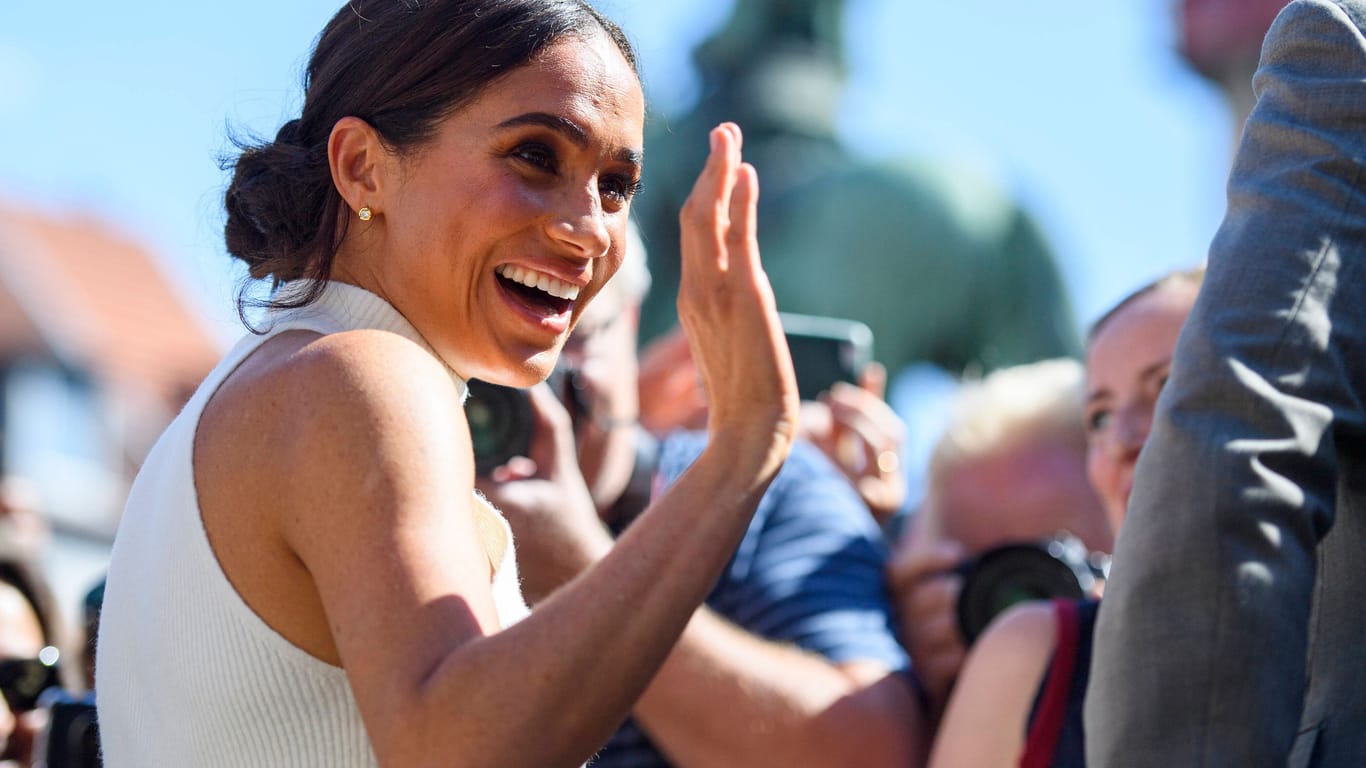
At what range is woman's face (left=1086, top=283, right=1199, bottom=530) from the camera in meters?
2.90

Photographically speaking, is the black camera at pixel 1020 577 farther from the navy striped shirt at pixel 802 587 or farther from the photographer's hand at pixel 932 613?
the navy striped shirt at pixel 802 587

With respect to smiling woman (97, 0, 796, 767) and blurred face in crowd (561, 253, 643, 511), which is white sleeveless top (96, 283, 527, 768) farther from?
blurred face in crowd (561, 253, 643, 511)

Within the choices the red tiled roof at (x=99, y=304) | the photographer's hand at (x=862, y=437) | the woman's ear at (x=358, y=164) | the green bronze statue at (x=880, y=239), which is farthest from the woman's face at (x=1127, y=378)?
the red tiled roof at (x=99, y=304)

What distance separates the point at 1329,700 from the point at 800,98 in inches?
238

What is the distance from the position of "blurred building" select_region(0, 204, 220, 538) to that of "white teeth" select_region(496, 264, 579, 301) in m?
21.1

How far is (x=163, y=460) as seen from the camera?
182cm

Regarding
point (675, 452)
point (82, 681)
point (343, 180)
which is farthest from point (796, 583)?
point (343, 180)

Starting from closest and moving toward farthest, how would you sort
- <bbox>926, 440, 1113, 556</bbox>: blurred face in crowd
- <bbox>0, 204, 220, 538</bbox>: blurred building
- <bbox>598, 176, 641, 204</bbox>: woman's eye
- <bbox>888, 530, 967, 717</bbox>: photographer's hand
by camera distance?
1. <bbox>598, 176, 641, 204</bbox>: woman's eye
2. <bbox>888, 530, 967, 717</bbox>: photographer's hand
3. <bbox>926, 440, 1113, 556</bbox>: blurred face in crowd
4. <bbox>0, 204, 220, 538</bbox>: blurred building

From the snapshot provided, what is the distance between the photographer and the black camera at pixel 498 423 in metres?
2.85

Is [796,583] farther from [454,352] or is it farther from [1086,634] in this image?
[454,352]

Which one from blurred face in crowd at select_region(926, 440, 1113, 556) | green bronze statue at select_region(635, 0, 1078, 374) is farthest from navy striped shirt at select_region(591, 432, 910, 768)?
green bronze statue at select_region(635, 0, 1078, 374)

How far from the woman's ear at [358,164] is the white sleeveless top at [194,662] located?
0.49 feet

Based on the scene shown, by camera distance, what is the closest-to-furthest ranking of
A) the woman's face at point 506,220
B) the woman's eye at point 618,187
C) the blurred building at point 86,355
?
the woman's face at point 506,220, the woman's eye at point 618,187, the blurred building at point 86,355

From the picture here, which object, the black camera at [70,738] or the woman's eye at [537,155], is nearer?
the woman's eye at [537,155]
